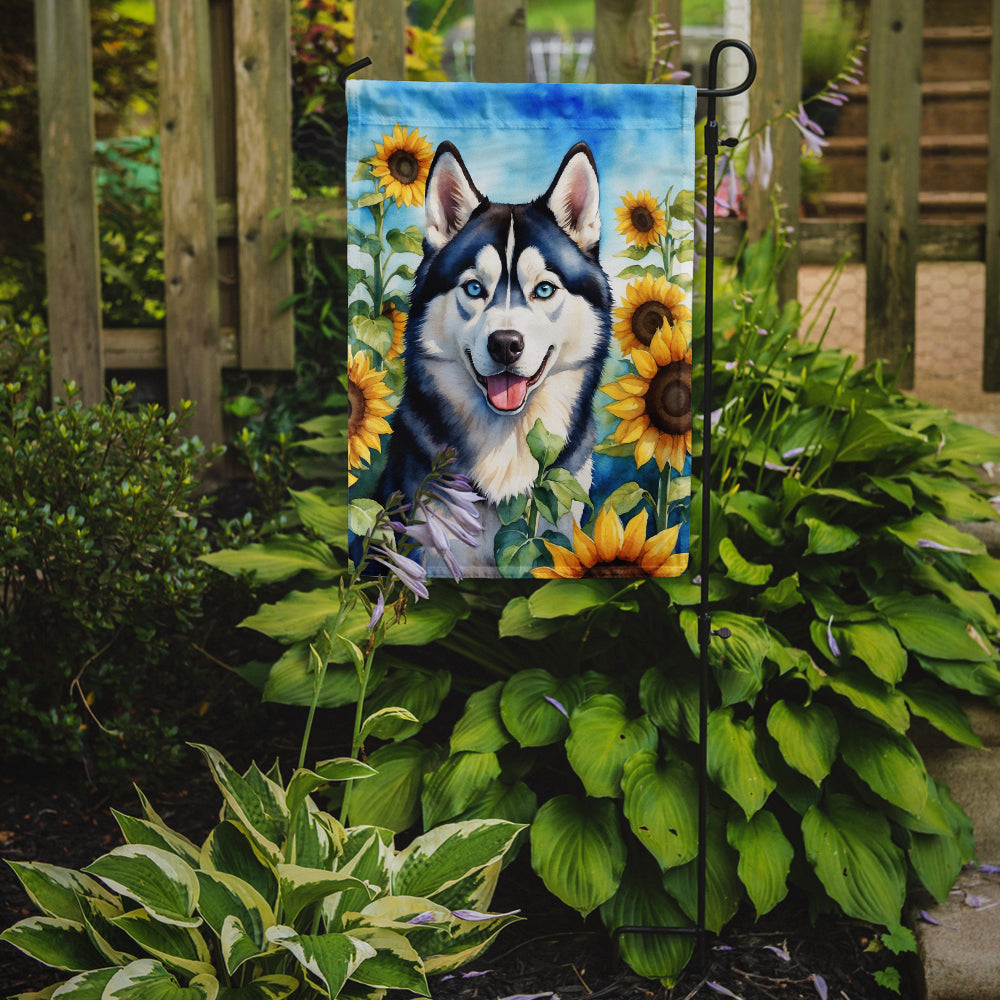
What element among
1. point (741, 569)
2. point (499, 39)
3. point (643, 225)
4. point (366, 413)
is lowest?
point (741, 569)

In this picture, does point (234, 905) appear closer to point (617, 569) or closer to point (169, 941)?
point (169, 941)

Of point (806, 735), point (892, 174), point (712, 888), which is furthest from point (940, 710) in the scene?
point (892, 174)

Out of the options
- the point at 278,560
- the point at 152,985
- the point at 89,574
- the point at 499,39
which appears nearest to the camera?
the point at 152,985

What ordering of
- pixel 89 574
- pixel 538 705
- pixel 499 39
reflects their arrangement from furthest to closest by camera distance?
pixel 499 39
pixel 89 574
pixel 538 705

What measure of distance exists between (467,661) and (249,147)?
181cm

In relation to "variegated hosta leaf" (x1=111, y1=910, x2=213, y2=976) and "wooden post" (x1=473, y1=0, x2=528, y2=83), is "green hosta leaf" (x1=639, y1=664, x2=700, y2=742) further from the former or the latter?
"wooden post" (x1=473, y1=0, x2=528, y2=83)

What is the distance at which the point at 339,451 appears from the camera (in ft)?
9.09

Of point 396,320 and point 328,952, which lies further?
point 396,320

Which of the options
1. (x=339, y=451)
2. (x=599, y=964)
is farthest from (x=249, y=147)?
(x=599, y=964)

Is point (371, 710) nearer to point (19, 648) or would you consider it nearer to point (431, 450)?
point (431, 450)

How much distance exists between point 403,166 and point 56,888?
1.31 metres

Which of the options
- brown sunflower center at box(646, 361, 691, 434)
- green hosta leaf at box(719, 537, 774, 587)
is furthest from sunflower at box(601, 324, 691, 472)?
green hosta leaf at box(719, 537, 774, 587)

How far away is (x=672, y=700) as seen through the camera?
2.01m

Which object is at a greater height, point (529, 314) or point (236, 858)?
point (529, 314)
